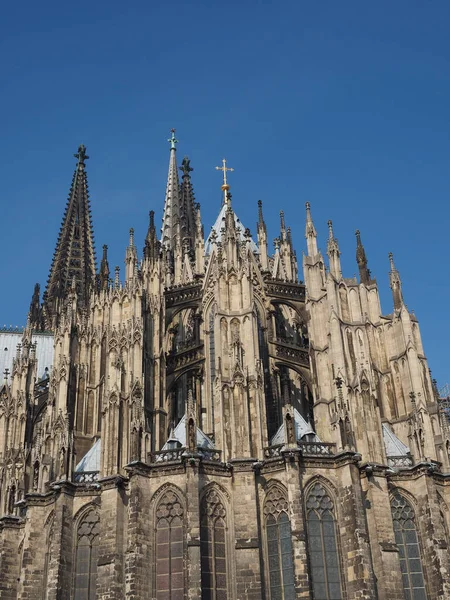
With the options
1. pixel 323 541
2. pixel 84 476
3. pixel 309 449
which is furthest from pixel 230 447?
pixel 84 476

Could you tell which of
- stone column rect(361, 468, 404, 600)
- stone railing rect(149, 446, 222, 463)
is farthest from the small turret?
stone column rect(361, 468, 404, 600)

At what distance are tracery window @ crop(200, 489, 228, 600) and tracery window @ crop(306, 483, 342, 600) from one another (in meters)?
3.80

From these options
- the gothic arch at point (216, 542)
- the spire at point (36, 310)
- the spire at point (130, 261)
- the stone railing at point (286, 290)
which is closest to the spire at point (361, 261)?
the stone railing at point (286, 290)

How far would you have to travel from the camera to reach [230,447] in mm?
39250

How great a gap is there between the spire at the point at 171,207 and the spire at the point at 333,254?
2309cm

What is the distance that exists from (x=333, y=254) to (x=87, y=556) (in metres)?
21.5

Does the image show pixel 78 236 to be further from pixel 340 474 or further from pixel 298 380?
pixel 340 474

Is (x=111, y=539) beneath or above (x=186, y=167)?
beneath

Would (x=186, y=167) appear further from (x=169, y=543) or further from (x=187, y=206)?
(x=169, y=543)

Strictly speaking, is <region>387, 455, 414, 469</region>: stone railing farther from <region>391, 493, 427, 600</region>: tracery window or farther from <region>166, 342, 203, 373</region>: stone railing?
<region>166, 342, 203, 373</region>: stone railing

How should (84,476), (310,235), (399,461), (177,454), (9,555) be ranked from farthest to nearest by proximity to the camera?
1. (310,235)
2. (9,555)
3. (399,461)
4. (84,476)
5. (177,454)

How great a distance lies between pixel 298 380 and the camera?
163 ft

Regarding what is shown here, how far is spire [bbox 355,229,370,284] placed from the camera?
48844 mm

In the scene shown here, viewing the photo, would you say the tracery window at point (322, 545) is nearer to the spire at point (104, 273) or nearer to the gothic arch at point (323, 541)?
the gothic arch at point (323, 541)
